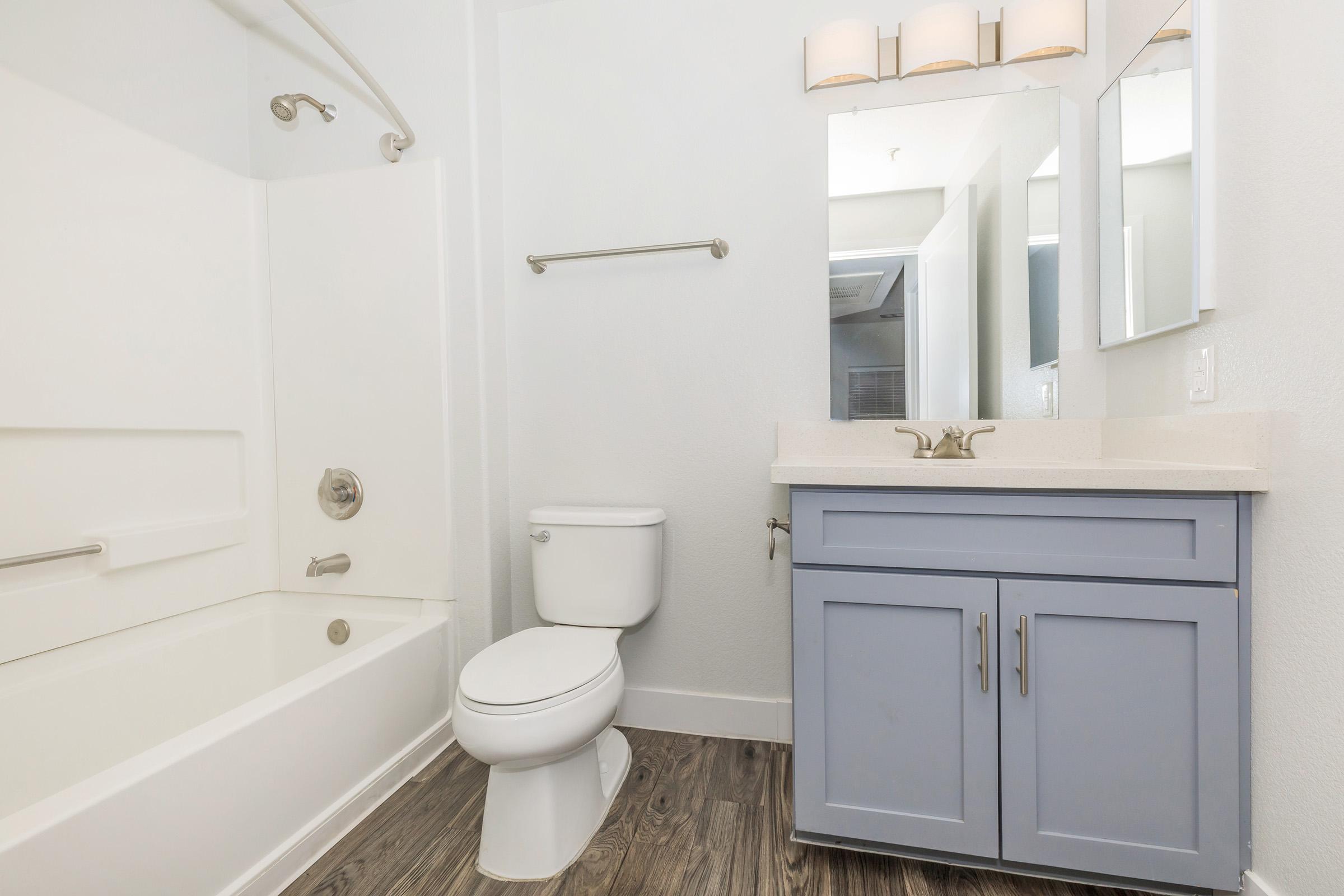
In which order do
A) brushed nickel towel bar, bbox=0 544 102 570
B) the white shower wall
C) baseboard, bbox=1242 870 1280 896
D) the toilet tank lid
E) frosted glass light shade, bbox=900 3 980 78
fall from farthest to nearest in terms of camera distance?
the white shower wall < the toilet tank lid < frosted glass light shade, bbox=900 3 980 78 < brushed nickel towel bar, bbox=0 544 102 570 < baseboard, bbox=1242 870 1280 896

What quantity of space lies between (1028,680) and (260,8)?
2881mm

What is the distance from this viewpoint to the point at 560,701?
1306 mm

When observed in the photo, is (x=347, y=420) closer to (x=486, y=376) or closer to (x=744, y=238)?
(x=486, y=376)

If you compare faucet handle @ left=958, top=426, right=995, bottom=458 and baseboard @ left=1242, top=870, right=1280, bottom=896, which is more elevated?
faucet handle @ left=958, top=426, right=995, bottom=458

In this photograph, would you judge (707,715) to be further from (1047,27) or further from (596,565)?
(1047,27)

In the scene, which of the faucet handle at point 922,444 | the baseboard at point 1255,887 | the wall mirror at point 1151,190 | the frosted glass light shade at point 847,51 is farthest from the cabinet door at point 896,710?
the frosted glass light shade at point 847,51

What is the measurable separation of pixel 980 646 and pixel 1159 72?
4.33 ft

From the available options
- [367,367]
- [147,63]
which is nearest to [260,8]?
[147,63]

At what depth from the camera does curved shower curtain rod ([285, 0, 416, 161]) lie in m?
1.56

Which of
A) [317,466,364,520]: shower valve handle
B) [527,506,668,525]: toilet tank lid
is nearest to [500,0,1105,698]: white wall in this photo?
[527,506,668,525]: toilet tank lid

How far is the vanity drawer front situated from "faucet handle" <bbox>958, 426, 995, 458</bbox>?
456mm

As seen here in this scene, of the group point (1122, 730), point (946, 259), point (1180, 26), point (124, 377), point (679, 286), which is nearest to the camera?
point (1122, 730)

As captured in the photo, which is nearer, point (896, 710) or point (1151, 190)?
point (896, 710)

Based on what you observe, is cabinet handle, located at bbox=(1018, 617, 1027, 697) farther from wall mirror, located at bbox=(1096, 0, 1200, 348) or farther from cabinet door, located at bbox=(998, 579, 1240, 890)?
wall mirror, located at bbox=(1096, 0, 1200, 348)
